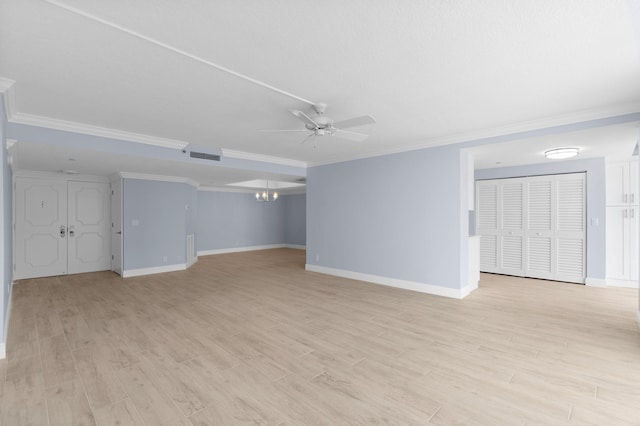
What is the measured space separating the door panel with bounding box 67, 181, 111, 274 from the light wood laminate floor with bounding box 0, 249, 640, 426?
2.02 m

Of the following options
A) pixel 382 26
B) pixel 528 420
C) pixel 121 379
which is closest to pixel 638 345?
pixel 528 420

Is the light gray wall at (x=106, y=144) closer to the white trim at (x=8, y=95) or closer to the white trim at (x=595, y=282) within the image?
the white trim at (x=8, y=95)

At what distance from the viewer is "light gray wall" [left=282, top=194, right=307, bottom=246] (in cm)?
1173

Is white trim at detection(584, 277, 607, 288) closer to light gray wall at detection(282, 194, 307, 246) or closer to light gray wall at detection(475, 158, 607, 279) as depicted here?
light gray wall at detection(475, 158, 607, 279)

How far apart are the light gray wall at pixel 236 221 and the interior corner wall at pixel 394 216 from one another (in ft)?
15.5

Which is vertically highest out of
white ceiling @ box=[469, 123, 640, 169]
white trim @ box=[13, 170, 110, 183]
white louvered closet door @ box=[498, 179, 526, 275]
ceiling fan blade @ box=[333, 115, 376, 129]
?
white ceiling @ box=[469, 123, 640, 169]

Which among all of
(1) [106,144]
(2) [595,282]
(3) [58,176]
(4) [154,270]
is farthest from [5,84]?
(2) [595,282]

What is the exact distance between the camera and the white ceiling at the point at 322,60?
185 centimetres

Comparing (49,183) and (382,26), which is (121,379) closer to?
(382,26)

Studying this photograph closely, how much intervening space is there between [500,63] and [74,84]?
3.92 meters

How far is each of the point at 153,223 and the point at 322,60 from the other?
621 cm

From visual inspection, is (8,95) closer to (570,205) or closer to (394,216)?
(394,216)

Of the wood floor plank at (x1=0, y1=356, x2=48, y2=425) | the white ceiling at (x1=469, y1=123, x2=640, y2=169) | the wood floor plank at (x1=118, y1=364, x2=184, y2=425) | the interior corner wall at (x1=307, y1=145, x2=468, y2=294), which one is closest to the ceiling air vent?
the interior corner wall at (x1=307, y1=145, x2=468, y2=294)

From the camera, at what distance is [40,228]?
6.39 m
